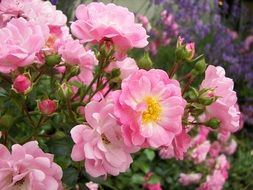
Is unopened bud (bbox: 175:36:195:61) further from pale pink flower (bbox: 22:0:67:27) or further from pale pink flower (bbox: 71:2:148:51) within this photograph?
pale pink flower (bbox: 22:0:67:27)

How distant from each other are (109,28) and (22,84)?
0.59 ft

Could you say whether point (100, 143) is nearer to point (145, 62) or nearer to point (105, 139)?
point (105, 139)

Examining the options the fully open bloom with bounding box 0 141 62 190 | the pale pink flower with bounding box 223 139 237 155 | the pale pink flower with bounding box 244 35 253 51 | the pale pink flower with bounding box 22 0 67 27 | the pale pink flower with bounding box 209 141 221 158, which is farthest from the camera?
the pale pink flower with bounding box 244 35 253 51

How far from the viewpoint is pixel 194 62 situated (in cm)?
113

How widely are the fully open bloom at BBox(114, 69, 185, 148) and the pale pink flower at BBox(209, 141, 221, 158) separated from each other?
2038 mm

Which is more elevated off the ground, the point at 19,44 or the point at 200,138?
the point at 19,44

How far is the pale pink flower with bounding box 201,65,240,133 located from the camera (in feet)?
3.37

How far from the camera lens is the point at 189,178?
8.87 feet

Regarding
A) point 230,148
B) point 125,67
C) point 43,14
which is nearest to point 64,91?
point 125,67

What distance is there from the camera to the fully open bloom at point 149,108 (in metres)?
0.89

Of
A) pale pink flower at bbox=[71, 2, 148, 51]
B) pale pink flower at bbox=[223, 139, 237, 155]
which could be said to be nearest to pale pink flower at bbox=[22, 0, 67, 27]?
pale pink flower at bbox=[71, 2, 148, 51]

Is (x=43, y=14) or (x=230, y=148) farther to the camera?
(x=230, y=148)

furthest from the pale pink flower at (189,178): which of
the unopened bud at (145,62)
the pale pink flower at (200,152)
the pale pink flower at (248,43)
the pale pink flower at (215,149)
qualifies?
the pale pink flower at (248,43)

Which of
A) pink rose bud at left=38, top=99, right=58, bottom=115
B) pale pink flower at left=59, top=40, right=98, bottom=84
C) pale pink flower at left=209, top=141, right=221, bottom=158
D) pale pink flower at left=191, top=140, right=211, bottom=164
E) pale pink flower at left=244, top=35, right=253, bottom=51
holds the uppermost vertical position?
pale pink flower at left=59, top=40, right=98, bottom=84
